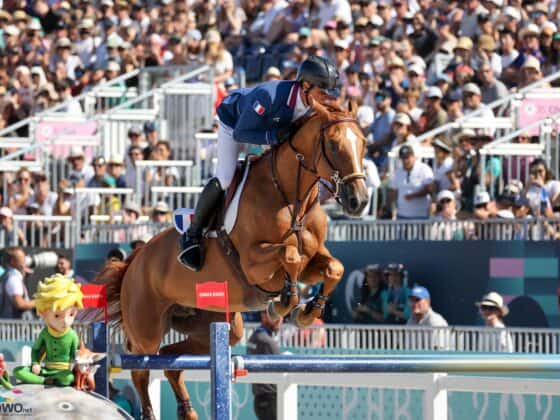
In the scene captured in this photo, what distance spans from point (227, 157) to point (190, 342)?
4.95 ft

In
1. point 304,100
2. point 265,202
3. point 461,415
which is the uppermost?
point 304,100

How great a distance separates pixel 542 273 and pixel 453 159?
79.4 inches

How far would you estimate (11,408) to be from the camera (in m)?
6.82

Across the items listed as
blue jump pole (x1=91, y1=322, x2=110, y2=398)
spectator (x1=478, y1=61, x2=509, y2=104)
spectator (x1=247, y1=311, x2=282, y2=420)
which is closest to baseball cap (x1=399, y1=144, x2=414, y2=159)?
spectator (x1=478, y1=61, x2=509, y2=104)

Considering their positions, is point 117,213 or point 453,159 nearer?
point 453,159

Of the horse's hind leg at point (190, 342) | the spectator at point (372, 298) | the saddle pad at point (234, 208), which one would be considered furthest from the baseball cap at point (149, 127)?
the saddle pad at point (234, 208)

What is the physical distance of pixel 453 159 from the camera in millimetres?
14641

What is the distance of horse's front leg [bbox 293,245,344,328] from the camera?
377 inches

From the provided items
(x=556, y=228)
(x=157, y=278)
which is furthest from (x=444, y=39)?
(x=157, y=278)

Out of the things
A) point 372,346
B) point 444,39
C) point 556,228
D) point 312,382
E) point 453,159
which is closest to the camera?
point 312,382

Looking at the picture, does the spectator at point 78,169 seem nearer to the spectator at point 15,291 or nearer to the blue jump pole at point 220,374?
the spectator at point 15,291

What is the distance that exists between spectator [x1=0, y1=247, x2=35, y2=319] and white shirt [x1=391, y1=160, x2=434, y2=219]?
156 inches

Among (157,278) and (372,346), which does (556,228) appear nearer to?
(372,346)

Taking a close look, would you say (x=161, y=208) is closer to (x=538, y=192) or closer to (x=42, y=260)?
(x=42, y=260)
